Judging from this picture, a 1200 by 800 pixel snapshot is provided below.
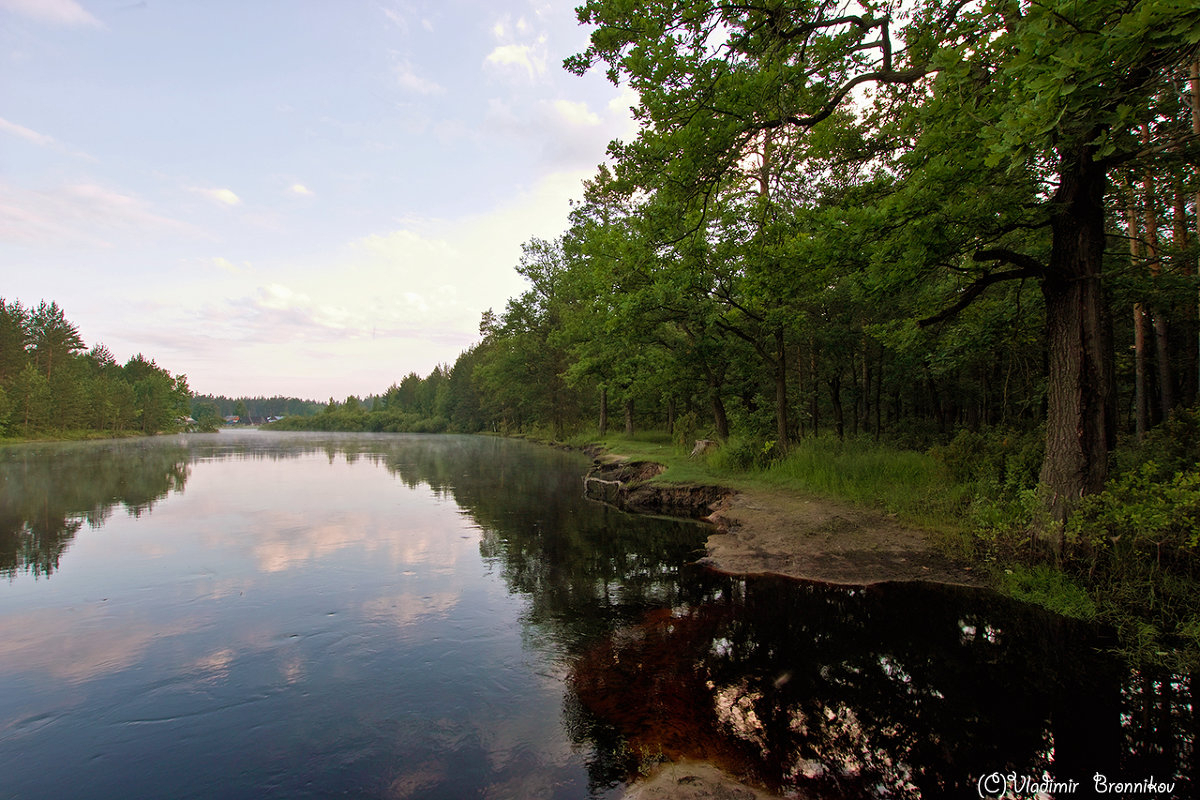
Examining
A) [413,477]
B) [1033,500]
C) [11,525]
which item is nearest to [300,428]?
[413,477]

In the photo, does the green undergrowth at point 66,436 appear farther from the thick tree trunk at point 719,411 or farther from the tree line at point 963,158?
the tree line at point 963,158

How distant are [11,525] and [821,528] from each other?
18136 mm

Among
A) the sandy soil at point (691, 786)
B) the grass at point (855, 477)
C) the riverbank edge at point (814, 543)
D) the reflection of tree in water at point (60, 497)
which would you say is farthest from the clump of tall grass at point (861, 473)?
the reflection of tree in water at point (60, 497)

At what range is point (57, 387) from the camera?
184ft

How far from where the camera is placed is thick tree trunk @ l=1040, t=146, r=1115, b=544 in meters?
6.88

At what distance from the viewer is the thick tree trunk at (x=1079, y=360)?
22.6 feet

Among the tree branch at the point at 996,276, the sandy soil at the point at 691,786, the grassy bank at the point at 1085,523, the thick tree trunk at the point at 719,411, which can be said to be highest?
the tree branch at the point at 996,276

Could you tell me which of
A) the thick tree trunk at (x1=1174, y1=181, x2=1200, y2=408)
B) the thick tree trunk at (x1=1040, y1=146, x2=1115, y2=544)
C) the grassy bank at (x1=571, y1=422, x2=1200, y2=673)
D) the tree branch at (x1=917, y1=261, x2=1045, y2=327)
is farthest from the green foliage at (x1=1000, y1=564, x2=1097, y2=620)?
the thick tree trunk at (x1=1174, y1=181, x2=1200, y2=408)

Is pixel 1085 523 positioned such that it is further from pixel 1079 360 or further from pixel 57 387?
pixel 57 387

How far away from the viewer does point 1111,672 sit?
5012mm

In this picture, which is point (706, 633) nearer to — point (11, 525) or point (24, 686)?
point (24, 686)

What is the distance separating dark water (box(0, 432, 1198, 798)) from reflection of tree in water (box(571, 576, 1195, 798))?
2 cm

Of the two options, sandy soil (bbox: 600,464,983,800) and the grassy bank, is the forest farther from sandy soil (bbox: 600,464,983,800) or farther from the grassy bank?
sandy soil (bbox: 600,464,983,800)

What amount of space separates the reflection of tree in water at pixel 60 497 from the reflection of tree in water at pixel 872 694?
1052 centimetres
